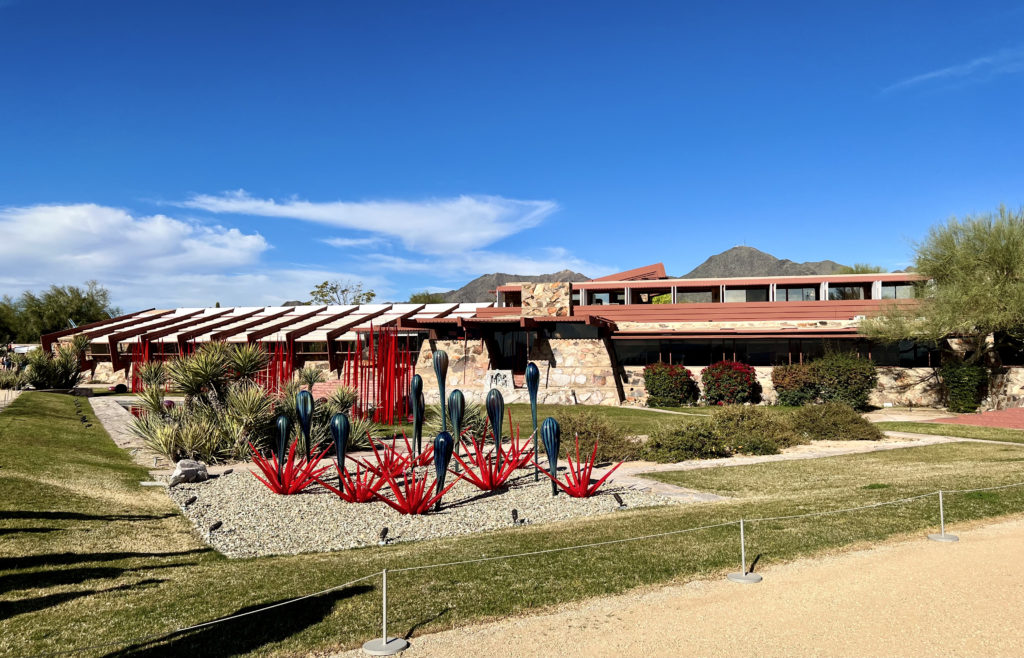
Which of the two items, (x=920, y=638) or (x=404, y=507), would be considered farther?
(x=404, y=507)

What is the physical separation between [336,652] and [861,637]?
12.2 ft

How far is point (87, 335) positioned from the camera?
35.9 m

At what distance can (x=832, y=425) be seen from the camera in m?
16.6

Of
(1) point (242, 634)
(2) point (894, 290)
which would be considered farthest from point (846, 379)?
(1) point (242, 634)

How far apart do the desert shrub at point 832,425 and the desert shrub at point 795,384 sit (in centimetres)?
755

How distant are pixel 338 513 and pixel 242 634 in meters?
4.15

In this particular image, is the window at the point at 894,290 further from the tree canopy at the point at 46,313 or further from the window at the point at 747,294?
the tree canopy at the point at 46,313

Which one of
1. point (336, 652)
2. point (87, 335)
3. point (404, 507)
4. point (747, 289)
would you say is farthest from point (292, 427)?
point (87, 335)

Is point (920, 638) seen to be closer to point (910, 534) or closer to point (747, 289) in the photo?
point (910, 534)

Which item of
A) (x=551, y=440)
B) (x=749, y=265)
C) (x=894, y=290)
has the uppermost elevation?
(x=749, y=265)

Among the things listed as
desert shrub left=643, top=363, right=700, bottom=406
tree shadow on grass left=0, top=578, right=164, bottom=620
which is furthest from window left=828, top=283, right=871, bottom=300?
tree shadow on grass left=0, top=578, right=164, bottom=620

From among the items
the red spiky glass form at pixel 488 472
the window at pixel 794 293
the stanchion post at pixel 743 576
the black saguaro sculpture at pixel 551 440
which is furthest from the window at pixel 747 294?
the stanchion post at pixel 743 576

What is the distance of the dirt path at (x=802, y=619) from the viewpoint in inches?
185

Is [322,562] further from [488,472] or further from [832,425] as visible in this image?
[832,425]
